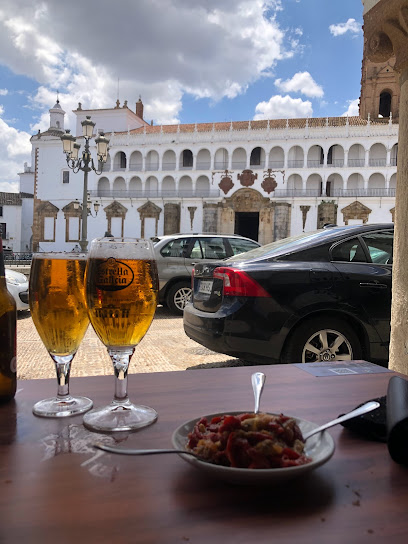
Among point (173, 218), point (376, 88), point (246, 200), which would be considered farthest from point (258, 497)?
point (376, 88)

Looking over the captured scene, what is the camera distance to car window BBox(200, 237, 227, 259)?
1057cm

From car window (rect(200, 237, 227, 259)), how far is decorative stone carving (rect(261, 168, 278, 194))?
29.8 meters

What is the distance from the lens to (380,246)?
15.5 ft

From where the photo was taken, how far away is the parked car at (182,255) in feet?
32.8

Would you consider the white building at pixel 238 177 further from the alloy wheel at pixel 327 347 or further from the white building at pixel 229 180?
the alloy wheel at pixel 327 347

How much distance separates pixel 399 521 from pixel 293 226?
38.8 m

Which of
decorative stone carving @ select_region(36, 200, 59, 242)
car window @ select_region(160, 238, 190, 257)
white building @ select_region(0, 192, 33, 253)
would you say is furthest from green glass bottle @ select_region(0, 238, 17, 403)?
white building @ select_region(0, 192, 33, 253)

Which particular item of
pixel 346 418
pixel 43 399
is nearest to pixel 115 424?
pixel 43 399

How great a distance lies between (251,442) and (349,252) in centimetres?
407

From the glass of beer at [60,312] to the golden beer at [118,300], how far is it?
0.07 m

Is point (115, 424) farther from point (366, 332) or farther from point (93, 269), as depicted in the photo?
point (366, 332)

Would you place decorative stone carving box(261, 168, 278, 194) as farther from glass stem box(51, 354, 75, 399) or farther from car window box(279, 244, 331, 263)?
glass stem box(51, 354, 75, 399)

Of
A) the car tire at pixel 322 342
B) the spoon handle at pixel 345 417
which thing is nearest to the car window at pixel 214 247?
the car tire at pixel 322 342

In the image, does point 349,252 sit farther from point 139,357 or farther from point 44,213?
point 44,213
